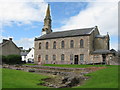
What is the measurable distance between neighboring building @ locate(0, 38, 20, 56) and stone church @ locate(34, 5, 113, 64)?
832cm

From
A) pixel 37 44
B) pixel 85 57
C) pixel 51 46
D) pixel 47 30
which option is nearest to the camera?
pixel 85 57

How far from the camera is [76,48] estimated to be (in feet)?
170

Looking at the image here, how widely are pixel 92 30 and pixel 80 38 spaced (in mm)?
4191

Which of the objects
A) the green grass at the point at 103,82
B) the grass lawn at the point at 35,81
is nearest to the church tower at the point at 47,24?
the grass lawn at the point at 35,81

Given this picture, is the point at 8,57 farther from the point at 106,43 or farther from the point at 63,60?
the point at 106,43

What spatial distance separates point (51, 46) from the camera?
189 feet

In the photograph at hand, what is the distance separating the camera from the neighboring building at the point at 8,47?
55.5 metres

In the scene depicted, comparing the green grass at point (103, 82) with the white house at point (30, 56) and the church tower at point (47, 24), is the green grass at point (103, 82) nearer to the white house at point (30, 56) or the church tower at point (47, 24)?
the church tower at point (47, 24)

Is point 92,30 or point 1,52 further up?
point 92,30

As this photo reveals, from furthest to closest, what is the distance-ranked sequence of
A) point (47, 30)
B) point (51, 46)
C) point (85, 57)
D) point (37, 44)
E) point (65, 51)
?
point (47, 30), point (37, 44), point (51, 46), point (65, 51), point (85, 57)

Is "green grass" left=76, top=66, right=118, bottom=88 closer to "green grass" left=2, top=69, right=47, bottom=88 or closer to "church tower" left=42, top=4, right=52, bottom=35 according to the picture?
"green grass" left=2, top=69, right=47, bottom=88

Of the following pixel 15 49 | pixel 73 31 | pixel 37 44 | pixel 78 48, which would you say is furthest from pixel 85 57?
pixel 15 49

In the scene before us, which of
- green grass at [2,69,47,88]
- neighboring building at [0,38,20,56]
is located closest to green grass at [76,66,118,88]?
green grass at [2,69,47,88]

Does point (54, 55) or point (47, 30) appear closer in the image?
point (54, 55)
